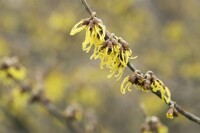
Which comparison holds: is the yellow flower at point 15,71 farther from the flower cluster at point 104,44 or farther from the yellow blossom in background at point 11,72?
the flower cluster at point 104,44

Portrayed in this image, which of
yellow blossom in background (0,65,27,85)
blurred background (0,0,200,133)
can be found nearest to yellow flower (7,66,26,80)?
yellow blossom in background (0,65,27,85)

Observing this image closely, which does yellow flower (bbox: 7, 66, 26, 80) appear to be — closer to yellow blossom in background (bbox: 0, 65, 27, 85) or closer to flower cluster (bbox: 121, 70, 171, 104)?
yellow blossom in background (bbox: 0, 65, 27, 85)

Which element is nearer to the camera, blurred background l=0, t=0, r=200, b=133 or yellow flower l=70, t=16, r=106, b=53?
yellow flower l=70, t=16, r=106, b=53

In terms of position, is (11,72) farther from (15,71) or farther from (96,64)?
(96,64)

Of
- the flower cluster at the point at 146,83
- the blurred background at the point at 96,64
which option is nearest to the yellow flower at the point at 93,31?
the flower cluster at the point at 146,83

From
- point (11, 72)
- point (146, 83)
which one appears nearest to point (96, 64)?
point (11, 72)

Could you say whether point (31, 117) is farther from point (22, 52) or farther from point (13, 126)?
point (22, 52)

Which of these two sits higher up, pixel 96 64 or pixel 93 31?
pixel 96 64
